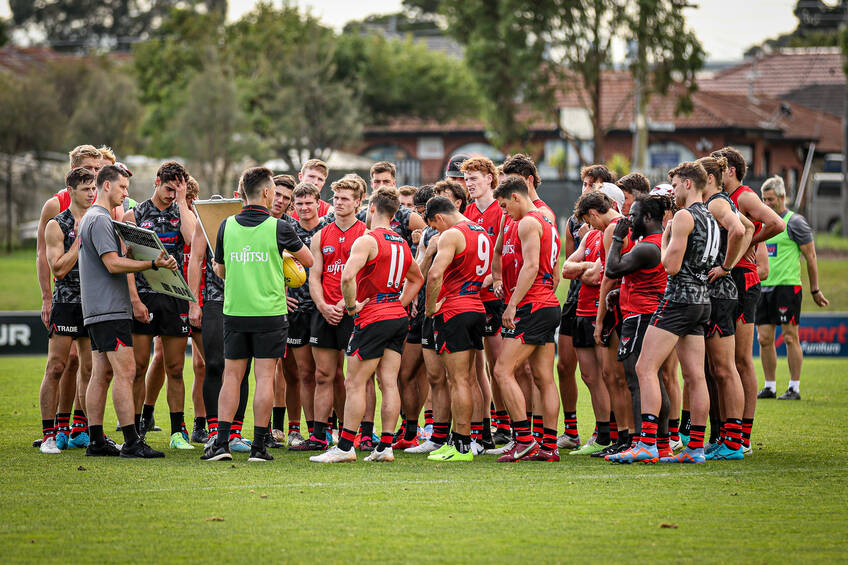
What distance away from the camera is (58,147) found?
35.0m

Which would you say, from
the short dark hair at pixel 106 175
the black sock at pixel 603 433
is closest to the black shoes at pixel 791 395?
the black sock at pixel 603 433

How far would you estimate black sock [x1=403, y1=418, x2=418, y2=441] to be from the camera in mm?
9172

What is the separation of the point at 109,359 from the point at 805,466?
18.0 ft

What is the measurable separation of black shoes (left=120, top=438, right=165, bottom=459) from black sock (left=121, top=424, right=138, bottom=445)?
0.02 m

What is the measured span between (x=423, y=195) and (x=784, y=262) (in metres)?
5.78

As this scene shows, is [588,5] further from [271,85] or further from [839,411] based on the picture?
[839,411]

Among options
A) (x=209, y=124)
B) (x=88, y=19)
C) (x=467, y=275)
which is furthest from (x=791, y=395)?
(x=88, y=19)

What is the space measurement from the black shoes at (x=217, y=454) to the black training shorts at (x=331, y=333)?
1233mm

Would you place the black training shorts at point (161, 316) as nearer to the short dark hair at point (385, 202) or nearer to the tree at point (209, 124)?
the short dark hair at point (385, 202)

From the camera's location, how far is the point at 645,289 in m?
8.48

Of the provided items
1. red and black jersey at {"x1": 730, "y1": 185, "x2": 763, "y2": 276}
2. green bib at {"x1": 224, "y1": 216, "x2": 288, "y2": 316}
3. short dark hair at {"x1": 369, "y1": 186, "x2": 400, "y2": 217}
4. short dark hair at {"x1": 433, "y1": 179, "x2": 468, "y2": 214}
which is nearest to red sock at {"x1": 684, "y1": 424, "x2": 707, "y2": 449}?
red and black jersey at {"x1": 730, "y1": 185, "x2": 763, "y2": 276}

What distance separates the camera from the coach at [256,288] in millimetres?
7980

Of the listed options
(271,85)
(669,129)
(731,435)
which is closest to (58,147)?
(271,85)

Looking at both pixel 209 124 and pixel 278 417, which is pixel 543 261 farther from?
pixel 209 124
